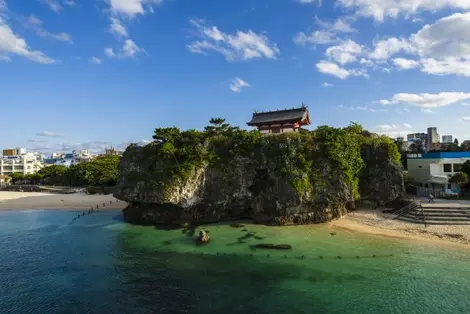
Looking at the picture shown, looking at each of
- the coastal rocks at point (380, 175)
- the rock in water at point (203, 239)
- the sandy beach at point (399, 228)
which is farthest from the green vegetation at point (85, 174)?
the coastal rocks at point (380, 175)

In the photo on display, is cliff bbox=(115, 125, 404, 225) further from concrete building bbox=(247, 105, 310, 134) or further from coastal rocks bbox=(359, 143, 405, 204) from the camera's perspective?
concrete building bbox=(247, 105, 310, 134)

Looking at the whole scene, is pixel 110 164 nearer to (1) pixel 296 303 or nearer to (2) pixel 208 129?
(2) pixel 208 129

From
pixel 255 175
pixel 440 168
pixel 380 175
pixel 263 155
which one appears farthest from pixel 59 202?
pixel 440 168

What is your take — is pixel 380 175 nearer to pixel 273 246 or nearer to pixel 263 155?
pixel 263 155

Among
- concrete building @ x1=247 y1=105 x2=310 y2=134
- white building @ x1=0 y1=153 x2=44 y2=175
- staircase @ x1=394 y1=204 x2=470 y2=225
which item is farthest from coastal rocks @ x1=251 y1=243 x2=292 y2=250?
white building @ x1=0 y1=153 x2=44 y2=175

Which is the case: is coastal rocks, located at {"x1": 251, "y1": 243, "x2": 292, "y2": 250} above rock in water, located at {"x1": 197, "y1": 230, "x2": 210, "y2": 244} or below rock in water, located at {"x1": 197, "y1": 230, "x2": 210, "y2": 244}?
below
